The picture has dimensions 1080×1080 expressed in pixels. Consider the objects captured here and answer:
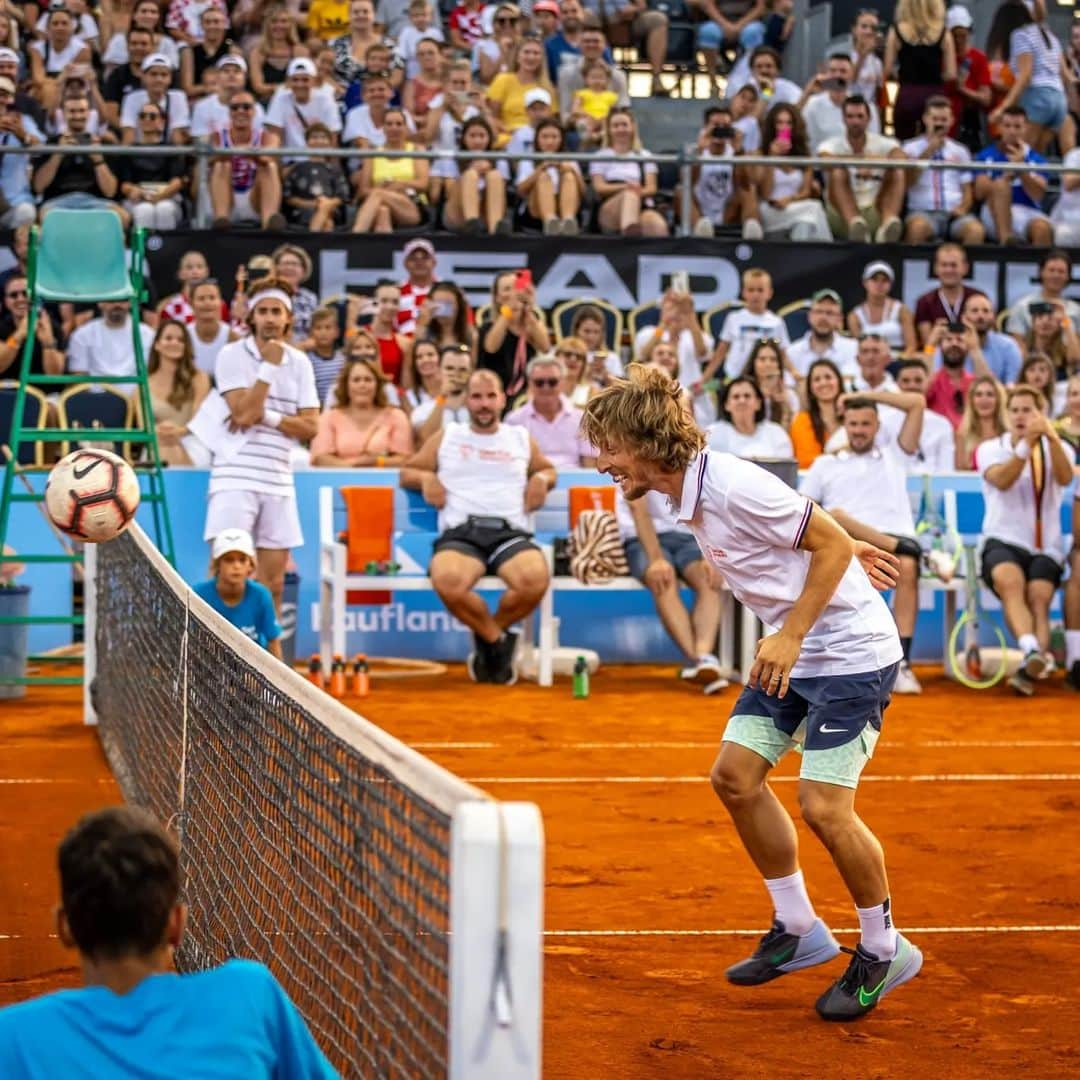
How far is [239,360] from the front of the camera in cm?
1088

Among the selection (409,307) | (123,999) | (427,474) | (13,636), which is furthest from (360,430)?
(123,999)

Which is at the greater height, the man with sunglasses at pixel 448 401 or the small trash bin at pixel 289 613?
the man with sunglasses at pixel 448 401

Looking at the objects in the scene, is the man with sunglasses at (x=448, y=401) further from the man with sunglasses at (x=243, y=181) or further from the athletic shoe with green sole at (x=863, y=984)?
the athletic shoe with green sole at (x=863, y=984)

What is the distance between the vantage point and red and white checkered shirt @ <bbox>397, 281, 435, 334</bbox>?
1393 cm

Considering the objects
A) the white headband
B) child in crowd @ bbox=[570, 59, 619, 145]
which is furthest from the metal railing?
the white headband

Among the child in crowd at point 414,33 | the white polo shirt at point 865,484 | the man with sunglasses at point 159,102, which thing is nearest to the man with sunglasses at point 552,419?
the white polo shirt at point 865,484

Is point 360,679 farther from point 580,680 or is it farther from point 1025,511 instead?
point 1025,511

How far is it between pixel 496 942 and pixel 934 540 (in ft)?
32.9

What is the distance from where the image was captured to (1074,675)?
11.5 meters

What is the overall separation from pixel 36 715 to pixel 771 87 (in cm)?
1008

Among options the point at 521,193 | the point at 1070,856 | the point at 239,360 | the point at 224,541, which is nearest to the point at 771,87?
the point at 521,193

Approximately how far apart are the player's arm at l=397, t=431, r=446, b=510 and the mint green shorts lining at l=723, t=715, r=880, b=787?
680 cm

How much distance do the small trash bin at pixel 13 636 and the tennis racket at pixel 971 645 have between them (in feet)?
18.7

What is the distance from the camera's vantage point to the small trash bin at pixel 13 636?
35.1 feet
